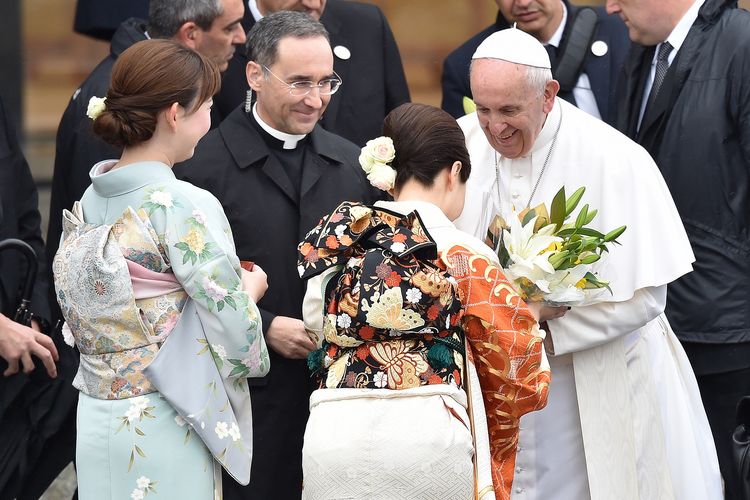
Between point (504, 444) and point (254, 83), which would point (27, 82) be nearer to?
point (254, 83)

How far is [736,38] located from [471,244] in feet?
6.20

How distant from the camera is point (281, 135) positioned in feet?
14.7

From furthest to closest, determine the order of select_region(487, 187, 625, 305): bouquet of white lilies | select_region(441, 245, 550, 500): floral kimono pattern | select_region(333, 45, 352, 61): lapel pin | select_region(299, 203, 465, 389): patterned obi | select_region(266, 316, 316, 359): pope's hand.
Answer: select_region(333, 45, 352, 61): lapel pin → select_region(266, 316, 316, 359): pope's hand → select_region(487, 187, 625, 305): bouquet of white lilies → select_region(441, 245, 550, 500): floral kimono pattern → select_region(299, 203, 465, 389): patterned obi

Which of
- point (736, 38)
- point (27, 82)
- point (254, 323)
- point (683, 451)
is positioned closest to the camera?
point (254, 323)

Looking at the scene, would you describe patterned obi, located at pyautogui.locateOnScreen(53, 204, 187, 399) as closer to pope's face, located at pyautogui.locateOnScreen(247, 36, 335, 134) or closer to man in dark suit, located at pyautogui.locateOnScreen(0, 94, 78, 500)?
man in dark suit, located at pyautogui.locateOnScreen(0, 94, 78, 500)

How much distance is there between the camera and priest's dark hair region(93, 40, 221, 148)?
363 centimetres

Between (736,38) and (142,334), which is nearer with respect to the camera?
(142,334)

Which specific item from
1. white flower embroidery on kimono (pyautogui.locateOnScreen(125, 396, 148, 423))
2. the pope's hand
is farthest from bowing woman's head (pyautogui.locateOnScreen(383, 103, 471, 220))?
white flower embroidery on kimono (pyautogui.locateOnScreen(125, 396, 148, 423))

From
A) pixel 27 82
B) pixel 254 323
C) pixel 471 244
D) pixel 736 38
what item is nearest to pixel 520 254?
pixel 471 244

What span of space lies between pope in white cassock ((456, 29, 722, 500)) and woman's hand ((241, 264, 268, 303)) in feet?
3.00

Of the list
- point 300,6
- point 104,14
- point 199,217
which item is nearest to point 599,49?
point 300,6

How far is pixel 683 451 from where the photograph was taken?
443 centimetres

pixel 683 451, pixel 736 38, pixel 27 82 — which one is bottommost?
pixel 27 82

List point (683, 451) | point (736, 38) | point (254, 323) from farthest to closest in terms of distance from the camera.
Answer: point (736, 38) → point (683, 451) → point (254, 323)
